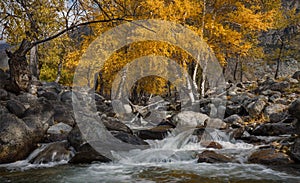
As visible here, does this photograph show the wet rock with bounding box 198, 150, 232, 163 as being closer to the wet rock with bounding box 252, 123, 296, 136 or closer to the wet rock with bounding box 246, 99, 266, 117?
the wet rock with bounding box 252, 123, 296, 136

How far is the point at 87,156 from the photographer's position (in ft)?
29.5

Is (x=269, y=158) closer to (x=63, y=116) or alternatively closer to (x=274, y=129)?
(x=274, y=129)

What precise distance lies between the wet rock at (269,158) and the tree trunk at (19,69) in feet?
38.2

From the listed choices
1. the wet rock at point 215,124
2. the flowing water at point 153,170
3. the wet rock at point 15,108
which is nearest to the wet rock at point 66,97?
the wet rock at point 15,108

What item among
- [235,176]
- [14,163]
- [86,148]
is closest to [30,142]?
[14,163]

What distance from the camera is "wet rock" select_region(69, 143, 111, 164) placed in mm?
8902

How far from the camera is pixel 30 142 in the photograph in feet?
31.4

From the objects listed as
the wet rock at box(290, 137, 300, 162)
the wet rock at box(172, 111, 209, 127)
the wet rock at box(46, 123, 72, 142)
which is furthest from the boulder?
the wet rock at box(290, 137, 300, 162)

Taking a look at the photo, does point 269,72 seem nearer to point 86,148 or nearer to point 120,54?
point 120,54

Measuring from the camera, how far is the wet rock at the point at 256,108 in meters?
15.2

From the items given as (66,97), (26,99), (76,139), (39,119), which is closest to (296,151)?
(76,139)

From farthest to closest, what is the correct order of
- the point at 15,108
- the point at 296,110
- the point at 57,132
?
1. the point at 15,108
2. the point at 57,132
3. the point at 296,110

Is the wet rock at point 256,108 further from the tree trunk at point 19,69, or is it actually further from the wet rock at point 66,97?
the tree trunk at point 19,69

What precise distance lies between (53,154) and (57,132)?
233 centimetres
